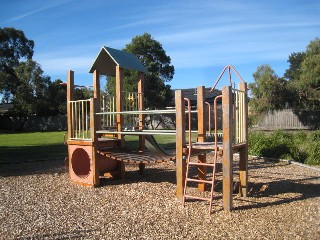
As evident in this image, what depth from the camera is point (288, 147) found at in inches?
488

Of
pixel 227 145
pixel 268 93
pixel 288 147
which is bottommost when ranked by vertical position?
pixel 288 147

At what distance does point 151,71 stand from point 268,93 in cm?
1064

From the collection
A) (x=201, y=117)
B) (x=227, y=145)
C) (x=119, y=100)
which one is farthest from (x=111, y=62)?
(x=227, y=145)

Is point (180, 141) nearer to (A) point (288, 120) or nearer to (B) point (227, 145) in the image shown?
(B) point (227, 145)

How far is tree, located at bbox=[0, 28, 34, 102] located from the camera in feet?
132

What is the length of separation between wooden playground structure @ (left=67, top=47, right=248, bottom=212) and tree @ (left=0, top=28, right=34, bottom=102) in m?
33.3

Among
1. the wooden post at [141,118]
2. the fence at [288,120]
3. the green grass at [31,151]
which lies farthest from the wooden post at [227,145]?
the fence at [288,120]

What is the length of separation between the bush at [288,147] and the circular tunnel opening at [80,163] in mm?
6639

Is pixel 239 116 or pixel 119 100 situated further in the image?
pixel 119 100

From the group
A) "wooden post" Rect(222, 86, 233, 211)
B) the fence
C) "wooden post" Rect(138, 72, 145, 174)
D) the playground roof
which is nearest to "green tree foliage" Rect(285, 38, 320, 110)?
the fence

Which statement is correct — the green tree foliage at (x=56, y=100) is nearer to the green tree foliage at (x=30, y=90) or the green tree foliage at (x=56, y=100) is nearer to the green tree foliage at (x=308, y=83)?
the green tree foliage at (x=30, y=90)

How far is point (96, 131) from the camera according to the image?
27.7 feet

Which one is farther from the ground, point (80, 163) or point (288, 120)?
point (288, 120)

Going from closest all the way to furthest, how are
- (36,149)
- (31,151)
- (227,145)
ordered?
1. (227,145)
2. (31,151)
3. (36,149)
